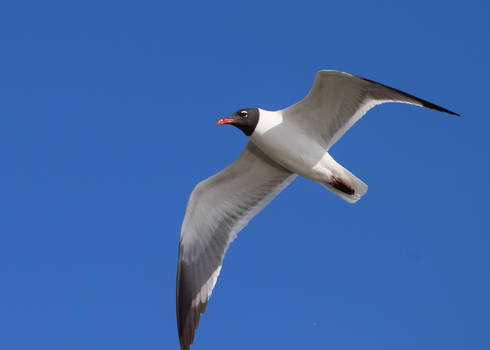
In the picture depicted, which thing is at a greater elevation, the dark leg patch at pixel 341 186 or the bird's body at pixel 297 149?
the bird's body at pixel 297 149

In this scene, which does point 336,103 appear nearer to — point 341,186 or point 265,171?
point 341,186

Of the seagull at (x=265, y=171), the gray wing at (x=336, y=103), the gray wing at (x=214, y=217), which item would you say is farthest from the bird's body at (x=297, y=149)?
the gray wing at (x=214, y=217)

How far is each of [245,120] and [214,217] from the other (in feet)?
4.82

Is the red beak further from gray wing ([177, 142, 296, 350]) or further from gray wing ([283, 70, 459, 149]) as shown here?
gray wing ([283, 70, 459, 149])

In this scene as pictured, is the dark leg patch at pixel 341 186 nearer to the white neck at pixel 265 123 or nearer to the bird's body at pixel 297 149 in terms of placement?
the bird's body at pixel 297 149

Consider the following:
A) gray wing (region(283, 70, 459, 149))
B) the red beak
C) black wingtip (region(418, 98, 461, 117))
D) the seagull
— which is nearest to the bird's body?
the seagull

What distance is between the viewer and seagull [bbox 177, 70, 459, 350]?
7.09m

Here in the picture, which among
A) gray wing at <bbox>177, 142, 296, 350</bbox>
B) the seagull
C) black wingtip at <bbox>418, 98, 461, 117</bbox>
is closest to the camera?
black wingtip at <bbox>418, 98, 461, 117</bbox>

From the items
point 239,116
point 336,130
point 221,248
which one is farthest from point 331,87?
point 221,248

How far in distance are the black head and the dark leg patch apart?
1.17m

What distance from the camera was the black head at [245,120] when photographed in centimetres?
720

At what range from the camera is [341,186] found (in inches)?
285

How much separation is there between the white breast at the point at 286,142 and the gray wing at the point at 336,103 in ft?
0.47

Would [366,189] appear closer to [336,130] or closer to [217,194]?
[336,130]
